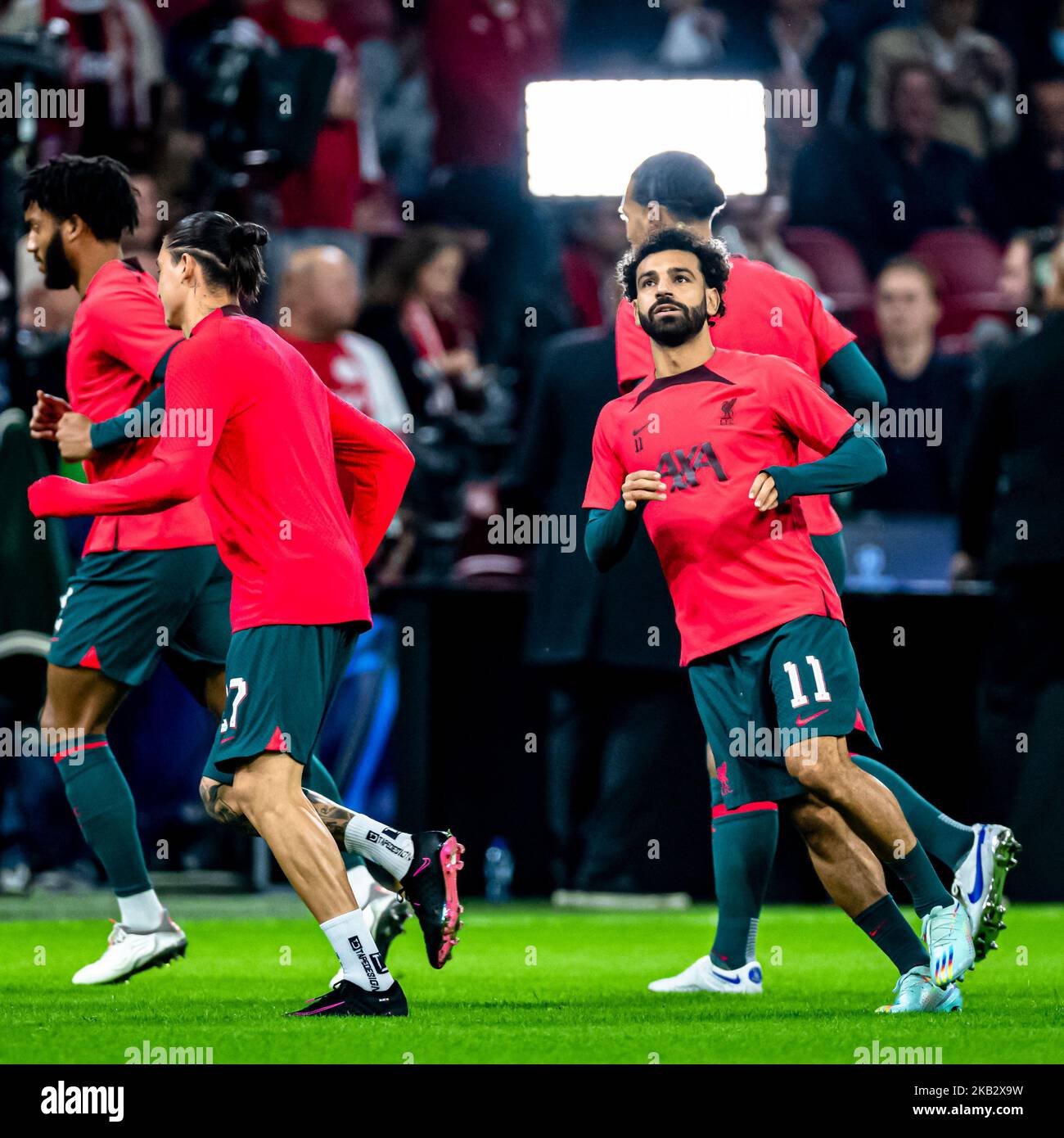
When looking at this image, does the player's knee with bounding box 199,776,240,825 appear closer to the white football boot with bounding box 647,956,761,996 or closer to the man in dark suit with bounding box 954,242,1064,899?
the white football boot with bounding box 647,956,761,996

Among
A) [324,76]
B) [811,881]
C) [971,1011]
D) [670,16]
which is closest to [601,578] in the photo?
[811,881]

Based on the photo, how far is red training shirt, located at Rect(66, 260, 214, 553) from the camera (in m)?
6.51

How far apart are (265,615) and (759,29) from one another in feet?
31.6

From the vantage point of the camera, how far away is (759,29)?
46.2 ft

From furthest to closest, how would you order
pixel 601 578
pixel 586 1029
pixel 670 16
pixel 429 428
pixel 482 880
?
pixel 670 16, pixel 429 428, pixel 482 880, pixel 601 578, pixel 586 1029

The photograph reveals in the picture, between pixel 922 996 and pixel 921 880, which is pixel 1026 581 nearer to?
pixel 921 880

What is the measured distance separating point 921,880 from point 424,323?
290 inches

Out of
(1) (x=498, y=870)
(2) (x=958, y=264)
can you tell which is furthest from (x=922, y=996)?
(2) (x=958, y=264)

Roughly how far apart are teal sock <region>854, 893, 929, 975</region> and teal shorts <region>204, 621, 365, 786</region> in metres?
1.45

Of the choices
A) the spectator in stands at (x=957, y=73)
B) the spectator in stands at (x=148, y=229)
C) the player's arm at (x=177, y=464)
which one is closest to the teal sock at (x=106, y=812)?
the player's arm at (x=177, y=464)

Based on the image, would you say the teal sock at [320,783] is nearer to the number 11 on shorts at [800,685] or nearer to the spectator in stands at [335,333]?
the number 11 on shorts at [800,685]

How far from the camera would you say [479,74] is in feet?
44.5

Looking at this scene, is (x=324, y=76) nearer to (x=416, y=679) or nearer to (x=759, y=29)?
(x=416, y=679)

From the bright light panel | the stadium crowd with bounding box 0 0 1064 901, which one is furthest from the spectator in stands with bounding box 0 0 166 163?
the bright light panel
